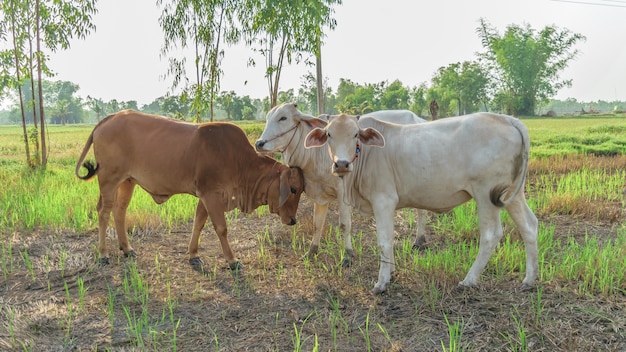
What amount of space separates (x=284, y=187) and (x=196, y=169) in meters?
0.81

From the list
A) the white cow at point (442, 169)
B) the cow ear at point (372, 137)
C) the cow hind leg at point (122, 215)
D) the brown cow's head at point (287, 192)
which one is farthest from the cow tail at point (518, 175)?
the cow hind leg at point (122, 215)

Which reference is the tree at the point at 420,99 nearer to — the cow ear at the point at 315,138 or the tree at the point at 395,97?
the tree at the point at 395,97

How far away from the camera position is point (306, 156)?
4484 mm

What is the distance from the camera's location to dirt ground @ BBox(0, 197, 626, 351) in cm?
299

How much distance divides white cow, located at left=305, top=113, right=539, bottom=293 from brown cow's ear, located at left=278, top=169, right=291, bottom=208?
0.65m

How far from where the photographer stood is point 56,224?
19.2 ft

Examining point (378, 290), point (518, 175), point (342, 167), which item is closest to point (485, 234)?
point (518, 175)

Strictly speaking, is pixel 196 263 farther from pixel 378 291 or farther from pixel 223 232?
pixel 378 291

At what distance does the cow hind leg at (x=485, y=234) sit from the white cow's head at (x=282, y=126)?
159 cm

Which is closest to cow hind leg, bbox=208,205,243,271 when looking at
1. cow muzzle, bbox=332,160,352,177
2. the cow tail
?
cow muzzle, bbox=332,160,352,177

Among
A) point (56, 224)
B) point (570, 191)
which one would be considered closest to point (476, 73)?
point (570, 191)

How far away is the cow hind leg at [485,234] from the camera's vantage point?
363 cm

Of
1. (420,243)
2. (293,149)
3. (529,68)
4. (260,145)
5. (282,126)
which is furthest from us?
(529,68)

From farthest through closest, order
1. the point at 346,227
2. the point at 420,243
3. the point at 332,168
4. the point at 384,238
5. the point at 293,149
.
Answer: the point at 420,243
the point at 346,227
the point at 293,149
the point at 384,238
the point at 332,168
